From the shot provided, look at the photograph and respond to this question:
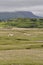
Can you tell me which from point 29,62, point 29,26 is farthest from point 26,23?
point 29,62

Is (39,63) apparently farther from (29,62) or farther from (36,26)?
(36,26)

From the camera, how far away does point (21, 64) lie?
A: 21438 millimetres

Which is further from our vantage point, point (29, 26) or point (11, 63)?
point (29, 26)

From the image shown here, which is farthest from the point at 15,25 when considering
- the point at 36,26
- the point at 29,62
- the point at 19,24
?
the point at 29,62

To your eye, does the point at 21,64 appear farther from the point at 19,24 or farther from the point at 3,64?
the point at 19,24

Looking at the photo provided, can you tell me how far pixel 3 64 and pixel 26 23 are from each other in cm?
11218

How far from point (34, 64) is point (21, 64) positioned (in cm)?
135

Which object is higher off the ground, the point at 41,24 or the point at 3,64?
the point at 3,64

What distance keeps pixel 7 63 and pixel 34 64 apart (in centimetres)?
280

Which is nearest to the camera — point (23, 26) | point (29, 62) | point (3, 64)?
point (3, 64)

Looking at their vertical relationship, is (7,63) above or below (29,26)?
above

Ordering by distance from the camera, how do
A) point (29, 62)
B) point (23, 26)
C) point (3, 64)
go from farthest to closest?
1. point (23, 26)
2. point (29, 62)
3. point (3, 64)

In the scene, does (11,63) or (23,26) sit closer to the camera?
(11,63)

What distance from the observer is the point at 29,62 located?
74.6ft
